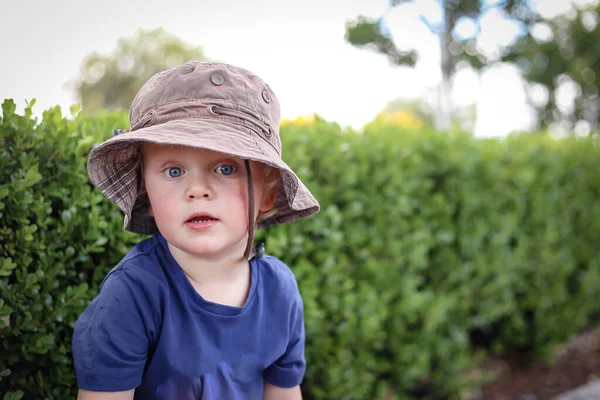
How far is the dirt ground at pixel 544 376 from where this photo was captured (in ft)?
15.6

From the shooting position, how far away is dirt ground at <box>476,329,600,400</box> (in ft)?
15.6

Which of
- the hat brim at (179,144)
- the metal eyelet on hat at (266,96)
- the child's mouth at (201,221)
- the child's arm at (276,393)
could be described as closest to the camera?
the hat brim at (179,144)

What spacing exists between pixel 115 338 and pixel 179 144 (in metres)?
0.61

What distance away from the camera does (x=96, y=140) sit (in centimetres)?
238

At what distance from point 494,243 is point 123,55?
32929mm

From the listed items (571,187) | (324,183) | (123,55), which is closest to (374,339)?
(324,183)

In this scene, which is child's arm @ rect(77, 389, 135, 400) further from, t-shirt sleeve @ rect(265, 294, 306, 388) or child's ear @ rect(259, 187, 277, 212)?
child's ear @ rect(259, 187, 277, 212)

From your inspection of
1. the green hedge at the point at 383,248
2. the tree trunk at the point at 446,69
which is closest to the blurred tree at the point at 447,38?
the tree trunk at the point at 446,69

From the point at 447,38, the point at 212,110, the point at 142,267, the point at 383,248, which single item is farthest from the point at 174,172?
the point at 447,38

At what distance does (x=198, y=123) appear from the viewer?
1653 mm

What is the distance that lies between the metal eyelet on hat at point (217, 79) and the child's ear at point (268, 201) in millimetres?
434

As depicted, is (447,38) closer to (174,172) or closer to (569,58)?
(569,58)

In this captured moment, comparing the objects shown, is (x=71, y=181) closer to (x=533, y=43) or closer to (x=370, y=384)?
(x=370, y=384)

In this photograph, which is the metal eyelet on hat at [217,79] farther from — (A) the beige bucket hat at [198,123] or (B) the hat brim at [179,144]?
(B) the hat brim at [179,144]
